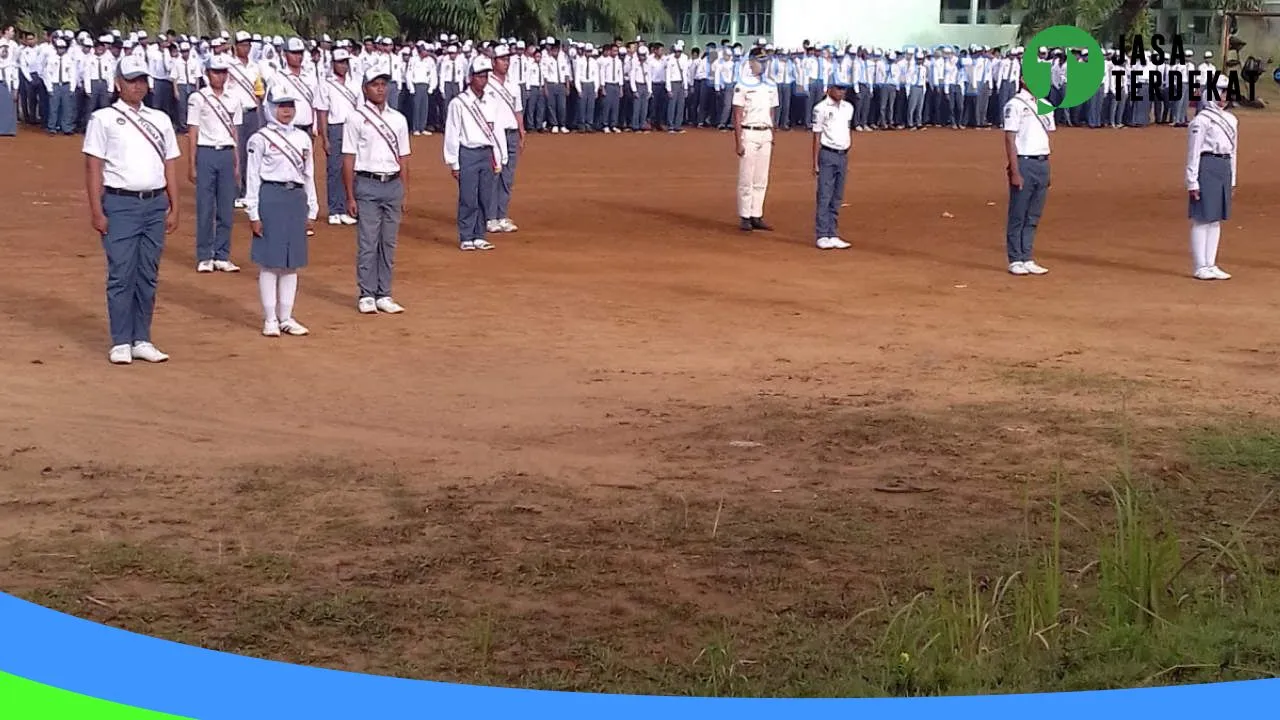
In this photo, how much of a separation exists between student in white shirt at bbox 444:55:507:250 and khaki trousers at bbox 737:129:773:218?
2563 millimetres

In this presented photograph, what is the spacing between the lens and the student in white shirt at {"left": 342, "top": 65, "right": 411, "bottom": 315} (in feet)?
38.0

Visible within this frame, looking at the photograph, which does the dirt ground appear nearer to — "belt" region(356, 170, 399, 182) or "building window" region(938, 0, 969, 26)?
"belt" region(356, 170, 399, 182)

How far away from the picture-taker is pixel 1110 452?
8.17m

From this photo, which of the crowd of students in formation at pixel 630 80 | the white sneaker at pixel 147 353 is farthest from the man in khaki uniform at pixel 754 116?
the crowd of students in formation at pixel 630 80

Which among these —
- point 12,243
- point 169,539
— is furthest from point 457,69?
point 169,539

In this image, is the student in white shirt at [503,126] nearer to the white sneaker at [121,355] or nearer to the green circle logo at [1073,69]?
the white sneaker at [121,355]

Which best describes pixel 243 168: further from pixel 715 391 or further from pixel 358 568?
pixel 358 568

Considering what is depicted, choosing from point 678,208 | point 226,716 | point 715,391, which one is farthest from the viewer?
point 678,208

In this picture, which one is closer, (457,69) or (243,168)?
(243,168)

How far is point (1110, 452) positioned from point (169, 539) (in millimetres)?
4436

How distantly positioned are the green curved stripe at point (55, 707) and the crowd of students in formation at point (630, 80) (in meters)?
20.6

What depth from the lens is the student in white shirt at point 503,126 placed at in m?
15.4

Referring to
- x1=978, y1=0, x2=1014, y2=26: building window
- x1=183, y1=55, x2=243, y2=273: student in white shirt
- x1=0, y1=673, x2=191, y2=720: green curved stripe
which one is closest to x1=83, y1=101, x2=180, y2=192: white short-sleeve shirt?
x1=183, y1=55, x2=243, y2=273: student in white shirt

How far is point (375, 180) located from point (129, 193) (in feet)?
7.66
